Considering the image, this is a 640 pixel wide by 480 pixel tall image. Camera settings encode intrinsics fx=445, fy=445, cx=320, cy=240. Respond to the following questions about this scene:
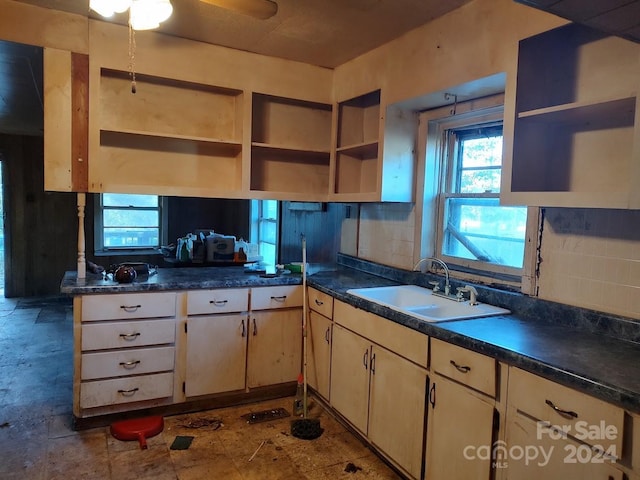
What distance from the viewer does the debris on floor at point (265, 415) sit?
9.37ft

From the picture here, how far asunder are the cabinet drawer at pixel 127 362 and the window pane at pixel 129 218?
2.40 m

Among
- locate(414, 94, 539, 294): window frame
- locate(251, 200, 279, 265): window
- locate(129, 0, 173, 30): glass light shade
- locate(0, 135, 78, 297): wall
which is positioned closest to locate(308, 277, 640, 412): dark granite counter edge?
locate(414, 94, 539, 294): window frame

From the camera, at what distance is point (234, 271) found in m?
3.30

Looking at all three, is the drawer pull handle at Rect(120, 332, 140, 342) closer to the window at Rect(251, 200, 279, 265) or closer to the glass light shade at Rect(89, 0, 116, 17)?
the glass light shade at Rect(89, 0, 116, 17)

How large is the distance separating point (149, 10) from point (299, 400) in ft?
7.85

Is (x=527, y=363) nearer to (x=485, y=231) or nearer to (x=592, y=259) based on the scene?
(x=592, y=259)

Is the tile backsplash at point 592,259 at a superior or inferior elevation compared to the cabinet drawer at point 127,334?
superior

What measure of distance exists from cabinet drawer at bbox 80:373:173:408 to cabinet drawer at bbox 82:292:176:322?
0.39 m

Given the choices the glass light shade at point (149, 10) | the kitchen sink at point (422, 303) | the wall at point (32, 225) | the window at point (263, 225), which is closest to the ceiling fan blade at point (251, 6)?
the glass light shade at point (149, 10)

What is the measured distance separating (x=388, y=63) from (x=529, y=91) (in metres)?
1.12

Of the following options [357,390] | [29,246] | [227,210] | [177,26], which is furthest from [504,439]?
[29,246]

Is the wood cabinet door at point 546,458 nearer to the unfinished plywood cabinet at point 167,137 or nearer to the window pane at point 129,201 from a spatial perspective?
the unfinished plywood cabinet at point 167,137

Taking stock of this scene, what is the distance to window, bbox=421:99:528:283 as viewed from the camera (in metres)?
2.42

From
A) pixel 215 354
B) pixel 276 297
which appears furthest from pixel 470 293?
pixel 215 354
